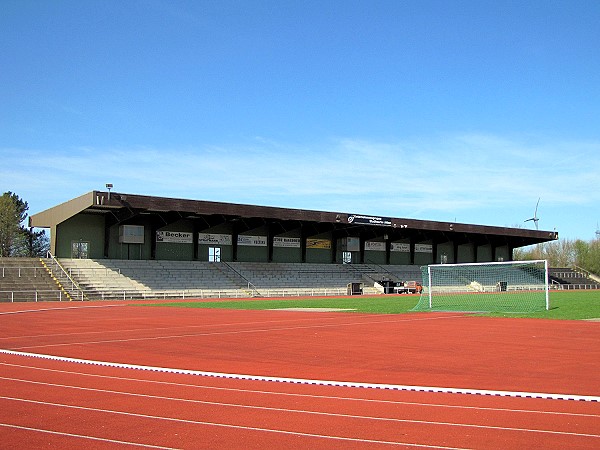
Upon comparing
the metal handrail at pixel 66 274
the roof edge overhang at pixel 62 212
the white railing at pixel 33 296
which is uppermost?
the roof edge overhang at pixel 62 212

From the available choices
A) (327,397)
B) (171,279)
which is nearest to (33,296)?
(171,279)

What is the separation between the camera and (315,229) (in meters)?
66.3

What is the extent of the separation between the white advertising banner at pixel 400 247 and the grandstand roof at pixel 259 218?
93 cm

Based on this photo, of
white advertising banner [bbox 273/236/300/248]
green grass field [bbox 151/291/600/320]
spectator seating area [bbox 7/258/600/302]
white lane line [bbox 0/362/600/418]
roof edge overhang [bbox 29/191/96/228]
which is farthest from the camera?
white advertising banner [bbox 273/236/300/248]

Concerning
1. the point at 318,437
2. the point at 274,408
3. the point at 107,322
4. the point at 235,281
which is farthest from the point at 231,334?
the point at 235,281

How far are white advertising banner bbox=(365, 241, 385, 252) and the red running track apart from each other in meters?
53.9

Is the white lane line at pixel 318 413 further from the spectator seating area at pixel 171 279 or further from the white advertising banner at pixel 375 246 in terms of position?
the white advertising banner at pixel 375 246

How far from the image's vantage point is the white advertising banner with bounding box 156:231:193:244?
5734 cm

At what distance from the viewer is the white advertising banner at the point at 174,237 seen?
2258 inches

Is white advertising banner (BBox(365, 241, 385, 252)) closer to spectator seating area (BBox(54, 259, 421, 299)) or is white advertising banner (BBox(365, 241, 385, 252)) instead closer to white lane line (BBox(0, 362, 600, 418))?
spectator seating area (BBox(54, 259, 421, 299))

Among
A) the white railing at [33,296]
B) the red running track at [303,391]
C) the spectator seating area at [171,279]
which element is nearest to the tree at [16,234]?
the spectator seating area at [171,279]

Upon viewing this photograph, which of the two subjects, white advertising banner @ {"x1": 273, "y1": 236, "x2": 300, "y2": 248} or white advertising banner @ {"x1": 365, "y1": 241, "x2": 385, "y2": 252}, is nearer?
white advertising banner @ {"x1": 273, "y1": 236, "x2": 300, "y2": 248}

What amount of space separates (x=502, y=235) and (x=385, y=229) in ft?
59.2

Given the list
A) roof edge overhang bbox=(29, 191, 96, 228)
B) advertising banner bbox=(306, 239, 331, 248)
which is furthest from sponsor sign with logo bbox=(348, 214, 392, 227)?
roof edge overhang bbox=(29, 191, 96, 228)
